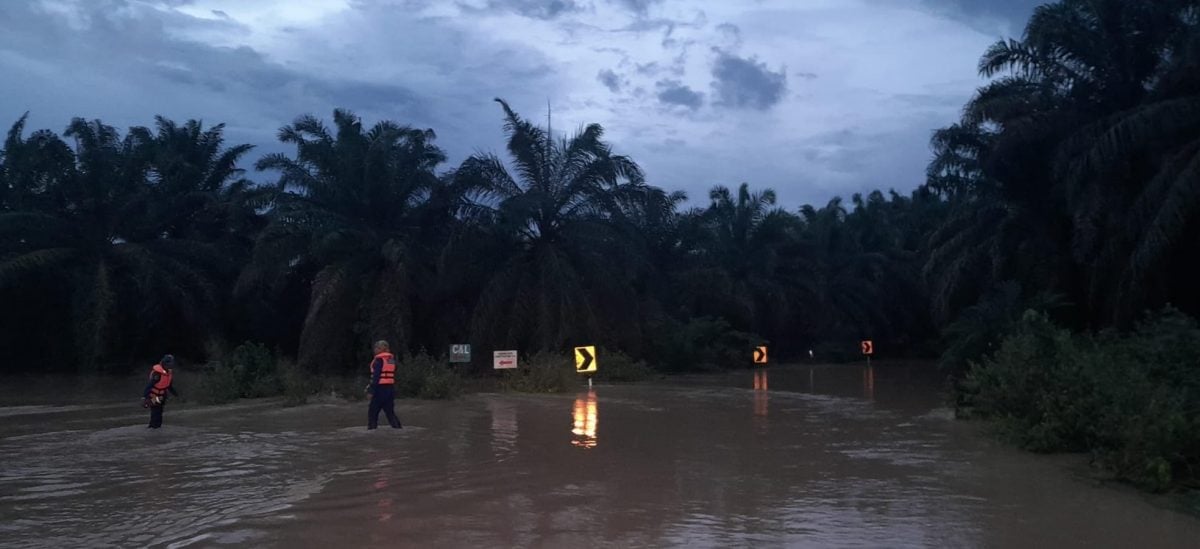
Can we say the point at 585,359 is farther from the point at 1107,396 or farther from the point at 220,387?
the point at 1107,396

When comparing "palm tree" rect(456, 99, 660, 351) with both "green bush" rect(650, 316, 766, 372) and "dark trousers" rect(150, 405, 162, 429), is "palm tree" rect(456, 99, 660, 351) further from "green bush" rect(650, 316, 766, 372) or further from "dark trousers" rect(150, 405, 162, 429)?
"dark trousers" rect(150, 405, 162, 429)

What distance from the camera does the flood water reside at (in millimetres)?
8391

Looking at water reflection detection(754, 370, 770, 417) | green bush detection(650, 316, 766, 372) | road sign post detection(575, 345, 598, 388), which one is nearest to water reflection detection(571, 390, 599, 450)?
road sign post detection(575, 345, 598, 388)

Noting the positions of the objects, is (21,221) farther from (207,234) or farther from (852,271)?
(852,271)

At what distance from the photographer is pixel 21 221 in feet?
98.5

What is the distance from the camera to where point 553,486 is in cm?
1062

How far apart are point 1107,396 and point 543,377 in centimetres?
1502

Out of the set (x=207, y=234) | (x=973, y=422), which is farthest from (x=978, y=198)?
(x=207, y=234)

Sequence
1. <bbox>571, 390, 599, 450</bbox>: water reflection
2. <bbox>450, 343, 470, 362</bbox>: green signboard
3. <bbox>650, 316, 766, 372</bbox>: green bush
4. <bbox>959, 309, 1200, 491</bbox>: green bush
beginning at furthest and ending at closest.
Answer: <bbox>650, 316, 766, 372</bbox>: green bush
<bbox>450, 343, 470, 362</bbox>: green signboard
<bbox>571, 390, 599, 450</bbox>: water reflection
<bbox>959, 309, 1200, 491</bbox>: green bush

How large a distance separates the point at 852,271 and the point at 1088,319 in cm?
2697

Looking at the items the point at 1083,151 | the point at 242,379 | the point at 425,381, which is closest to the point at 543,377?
the point at 425,381

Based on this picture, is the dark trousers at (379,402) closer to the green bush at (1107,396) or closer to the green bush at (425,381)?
the green bush at (425,381)

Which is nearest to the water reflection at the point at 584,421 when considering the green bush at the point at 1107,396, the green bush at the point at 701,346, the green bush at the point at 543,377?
the green bush at the point at 543,377

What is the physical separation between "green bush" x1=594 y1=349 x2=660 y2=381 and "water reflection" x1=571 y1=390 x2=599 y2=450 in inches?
226
